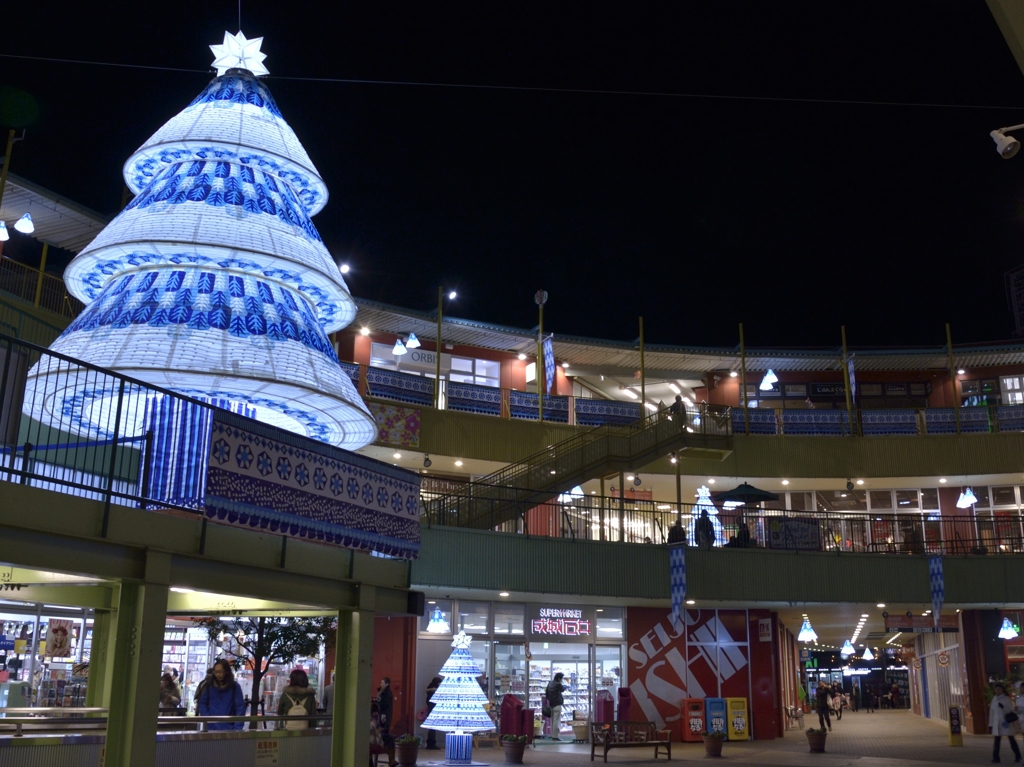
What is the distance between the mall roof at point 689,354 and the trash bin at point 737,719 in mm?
12829

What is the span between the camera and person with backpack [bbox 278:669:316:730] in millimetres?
12125

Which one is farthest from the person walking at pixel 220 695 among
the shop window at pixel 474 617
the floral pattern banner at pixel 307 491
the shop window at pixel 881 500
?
the shop window at pixel 881 500

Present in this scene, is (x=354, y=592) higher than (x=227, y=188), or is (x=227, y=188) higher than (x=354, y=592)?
(x=227, y=188)

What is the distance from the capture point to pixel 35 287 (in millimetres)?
27219

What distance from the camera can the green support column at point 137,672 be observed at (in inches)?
327

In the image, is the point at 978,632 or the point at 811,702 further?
the point at 811,702

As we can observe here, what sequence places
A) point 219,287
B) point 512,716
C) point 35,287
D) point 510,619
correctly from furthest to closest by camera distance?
point 35,287
point 510,619
point 512,716
point 219,287

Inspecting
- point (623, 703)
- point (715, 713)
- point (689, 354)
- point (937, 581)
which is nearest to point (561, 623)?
point (623, 703)

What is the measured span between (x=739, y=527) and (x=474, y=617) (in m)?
7.11

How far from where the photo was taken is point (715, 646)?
90.7ft

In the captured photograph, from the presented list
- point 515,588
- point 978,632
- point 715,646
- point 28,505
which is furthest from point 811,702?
point 28,505

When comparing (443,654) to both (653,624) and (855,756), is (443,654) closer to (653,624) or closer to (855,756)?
(653,624)

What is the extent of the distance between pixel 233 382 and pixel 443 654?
15657 millimetres

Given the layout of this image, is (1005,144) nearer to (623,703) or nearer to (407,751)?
(407,751)
